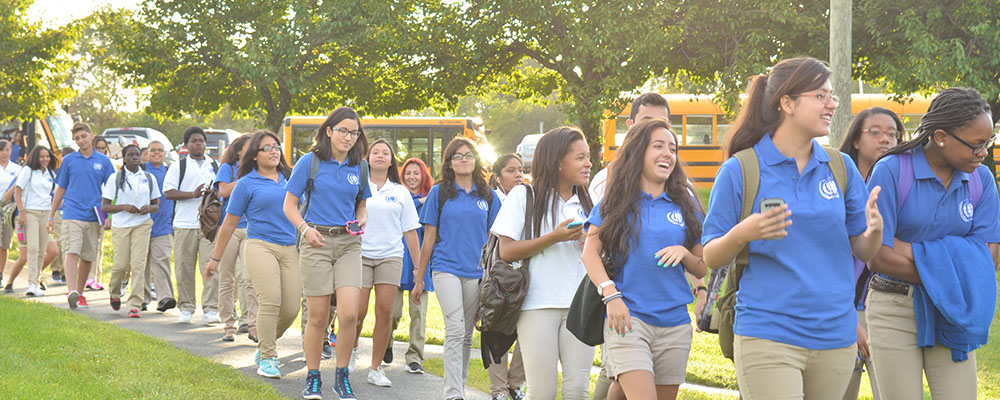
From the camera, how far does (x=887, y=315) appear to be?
4.29m

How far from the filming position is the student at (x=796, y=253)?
141 inches

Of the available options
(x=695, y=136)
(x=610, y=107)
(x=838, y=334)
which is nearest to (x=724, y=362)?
(x=838, y=334)

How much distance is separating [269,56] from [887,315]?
1716 cm

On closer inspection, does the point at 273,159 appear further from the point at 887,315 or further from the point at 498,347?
the point at 887,315

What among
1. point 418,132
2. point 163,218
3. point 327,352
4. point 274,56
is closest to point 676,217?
point 327,352

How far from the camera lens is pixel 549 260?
5.50m

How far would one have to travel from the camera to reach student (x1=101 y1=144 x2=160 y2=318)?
38.1 feet

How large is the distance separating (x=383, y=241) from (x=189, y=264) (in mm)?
4202

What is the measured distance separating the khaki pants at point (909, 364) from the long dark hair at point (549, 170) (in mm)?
1819

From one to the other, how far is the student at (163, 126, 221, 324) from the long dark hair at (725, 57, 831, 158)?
8.28m

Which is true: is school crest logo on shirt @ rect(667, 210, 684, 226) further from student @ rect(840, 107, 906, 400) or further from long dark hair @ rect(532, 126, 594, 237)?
student @ rect(840, 107, 906, 400)

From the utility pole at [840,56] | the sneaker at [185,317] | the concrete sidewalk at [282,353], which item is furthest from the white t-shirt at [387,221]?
the utility pole at [840,56]

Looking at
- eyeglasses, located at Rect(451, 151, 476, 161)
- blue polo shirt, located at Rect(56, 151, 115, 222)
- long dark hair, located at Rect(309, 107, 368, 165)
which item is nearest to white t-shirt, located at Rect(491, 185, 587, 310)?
long dark hair, located at Rect(309, 107, 368, 165)

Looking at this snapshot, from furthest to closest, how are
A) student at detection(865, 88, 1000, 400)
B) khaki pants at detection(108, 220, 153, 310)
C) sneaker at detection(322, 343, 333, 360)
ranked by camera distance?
1. khaki pants at detection(108, 220, 153, 310)
2. sneaker at detection(322, 343, 333, 360)
3. student at detection(865, 88, 1000, 400)
